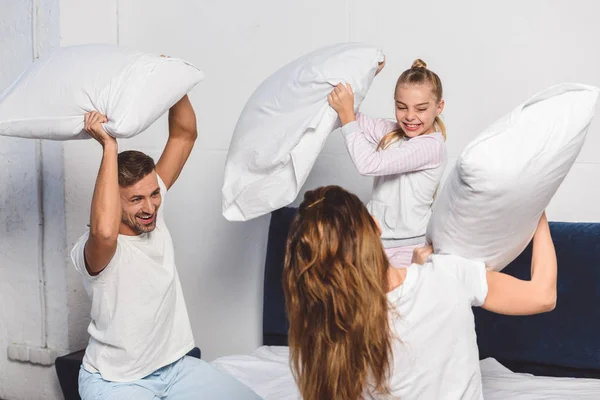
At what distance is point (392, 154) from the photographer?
7.79 feet

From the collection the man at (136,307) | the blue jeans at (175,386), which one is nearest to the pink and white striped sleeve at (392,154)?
the man at (136,307)

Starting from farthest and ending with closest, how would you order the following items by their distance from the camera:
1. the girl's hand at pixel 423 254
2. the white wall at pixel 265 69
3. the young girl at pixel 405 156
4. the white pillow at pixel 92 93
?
1. the white wall at pixel 265 69
2. the young girl at pixel 405 156
3. the white pillow at pixel 92 93
4. the girl's hand at pixel 423 254

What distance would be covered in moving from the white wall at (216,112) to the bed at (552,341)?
0.83ft

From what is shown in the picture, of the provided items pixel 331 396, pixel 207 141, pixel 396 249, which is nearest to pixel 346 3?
pixel 207 141

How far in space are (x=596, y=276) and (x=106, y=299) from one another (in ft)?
5.42

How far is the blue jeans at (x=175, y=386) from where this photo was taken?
231 cm

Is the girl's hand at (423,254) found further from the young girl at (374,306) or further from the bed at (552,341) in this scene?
the bed at (552,341)

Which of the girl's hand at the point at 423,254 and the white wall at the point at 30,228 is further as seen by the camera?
the white wall at the point at 30,228

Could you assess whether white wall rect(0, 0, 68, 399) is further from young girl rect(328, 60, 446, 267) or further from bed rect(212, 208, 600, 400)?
young girl rect(328, 60, 446, 267)

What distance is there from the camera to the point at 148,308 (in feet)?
7.82

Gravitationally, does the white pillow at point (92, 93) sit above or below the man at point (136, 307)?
above

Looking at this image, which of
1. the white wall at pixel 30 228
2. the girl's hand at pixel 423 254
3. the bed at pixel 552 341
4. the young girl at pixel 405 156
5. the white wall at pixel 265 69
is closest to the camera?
the girl's hand at pixel 423 254

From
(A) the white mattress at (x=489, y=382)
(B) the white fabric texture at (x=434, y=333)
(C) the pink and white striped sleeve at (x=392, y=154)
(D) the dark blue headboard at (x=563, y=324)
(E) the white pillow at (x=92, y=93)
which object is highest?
(E) the white pillow at (x=92, y=93)

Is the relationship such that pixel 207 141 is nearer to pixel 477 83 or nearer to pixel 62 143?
pixel 62 143
